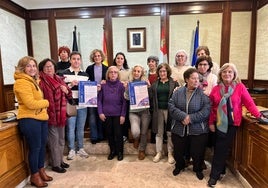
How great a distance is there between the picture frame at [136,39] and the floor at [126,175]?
2617mm

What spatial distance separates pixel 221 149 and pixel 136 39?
3.23 m

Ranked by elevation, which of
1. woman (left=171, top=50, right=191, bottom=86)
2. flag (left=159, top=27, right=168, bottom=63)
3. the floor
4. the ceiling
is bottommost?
the floor

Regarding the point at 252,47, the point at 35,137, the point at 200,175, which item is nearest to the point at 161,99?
the point at 200,175

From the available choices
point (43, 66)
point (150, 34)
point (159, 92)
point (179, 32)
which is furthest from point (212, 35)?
point (43, 66)

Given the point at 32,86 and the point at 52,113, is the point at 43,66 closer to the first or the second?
the point at 32,86

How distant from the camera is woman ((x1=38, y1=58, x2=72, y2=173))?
2.38 metres

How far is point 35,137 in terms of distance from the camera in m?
2.16

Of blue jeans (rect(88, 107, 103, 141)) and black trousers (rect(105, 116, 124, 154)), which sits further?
blue jeans (rect(88, 107, 103, 141))

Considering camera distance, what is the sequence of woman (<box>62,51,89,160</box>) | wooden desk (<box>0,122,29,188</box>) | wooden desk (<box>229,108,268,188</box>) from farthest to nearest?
woman (<box>62,51,89,160</box>) → wooden desk (<box>0,122,29,188</box>) → wooden desk (<box>229,108,268,188</box>)

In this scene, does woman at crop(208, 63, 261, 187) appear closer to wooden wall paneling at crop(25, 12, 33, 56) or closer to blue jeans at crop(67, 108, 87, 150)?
blue jeans at crop(67, 108, 87, 150)

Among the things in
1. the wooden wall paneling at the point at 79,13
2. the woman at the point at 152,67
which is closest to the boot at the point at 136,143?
the woman at the point at 152,67

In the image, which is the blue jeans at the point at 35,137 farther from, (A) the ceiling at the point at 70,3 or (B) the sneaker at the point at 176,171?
(A) the ceiling at the point at 70,3

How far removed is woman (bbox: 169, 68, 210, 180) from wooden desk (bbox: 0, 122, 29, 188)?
5.99ft

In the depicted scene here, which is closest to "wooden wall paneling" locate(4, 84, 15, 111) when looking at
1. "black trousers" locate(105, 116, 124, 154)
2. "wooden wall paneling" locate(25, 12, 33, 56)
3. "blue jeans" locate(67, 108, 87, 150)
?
"wooden wall paneling" locate(25, 12, 33, 56)
